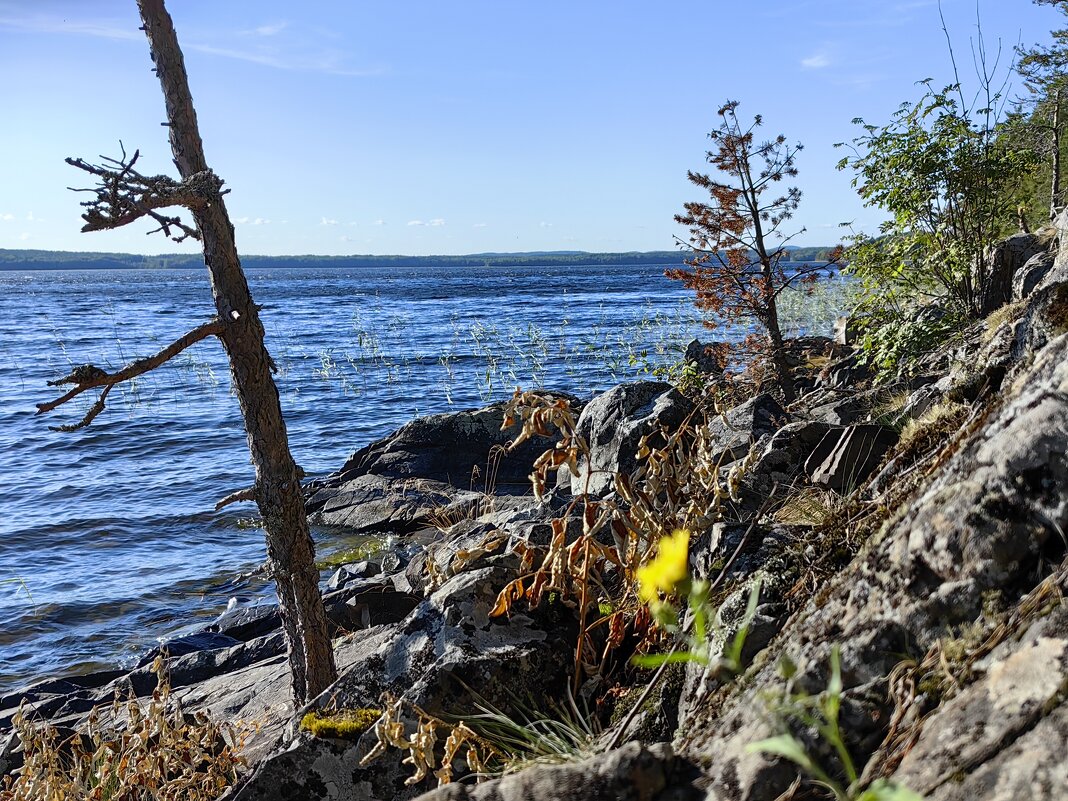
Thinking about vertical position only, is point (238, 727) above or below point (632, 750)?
below

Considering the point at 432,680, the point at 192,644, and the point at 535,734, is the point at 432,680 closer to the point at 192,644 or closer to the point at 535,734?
the point at 535,734

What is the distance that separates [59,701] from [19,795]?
3755 millimetres

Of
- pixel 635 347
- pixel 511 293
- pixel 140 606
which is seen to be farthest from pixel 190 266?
pixel 140 606

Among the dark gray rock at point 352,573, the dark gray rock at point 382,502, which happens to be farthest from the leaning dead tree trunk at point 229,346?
Answer: the dark gray rock at point 382,502

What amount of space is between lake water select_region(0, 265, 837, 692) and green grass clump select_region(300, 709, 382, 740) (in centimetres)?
646

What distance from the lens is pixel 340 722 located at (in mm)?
3689

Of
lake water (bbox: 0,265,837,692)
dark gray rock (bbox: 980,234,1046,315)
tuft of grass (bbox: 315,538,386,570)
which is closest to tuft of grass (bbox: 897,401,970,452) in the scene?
dark gray rock (bbox: 980,234,1046,315)

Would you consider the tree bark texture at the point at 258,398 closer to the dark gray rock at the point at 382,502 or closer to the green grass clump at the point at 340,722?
the green grass clump at the point at 340,722

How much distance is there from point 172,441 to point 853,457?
16.9 meters

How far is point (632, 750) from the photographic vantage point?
77.7 inches

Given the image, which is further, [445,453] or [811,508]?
[445,453]

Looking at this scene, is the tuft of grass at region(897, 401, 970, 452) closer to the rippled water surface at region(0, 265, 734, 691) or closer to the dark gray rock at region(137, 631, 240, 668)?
the dark gray rock at region(137, 631, 240, 668)

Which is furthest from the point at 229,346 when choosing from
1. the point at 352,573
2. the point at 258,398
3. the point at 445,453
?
the point at 445,453

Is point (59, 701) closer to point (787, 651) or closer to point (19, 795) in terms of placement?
point (19, 795)
